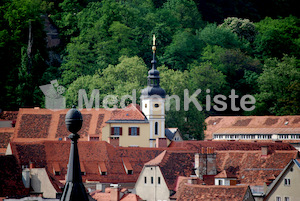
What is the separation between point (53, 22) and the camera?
338 ft

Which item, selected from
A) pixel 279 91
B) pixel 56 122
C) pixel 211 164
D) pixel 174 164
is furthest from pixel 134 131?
pixel 279 91

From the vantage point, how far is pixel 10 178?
58844mm

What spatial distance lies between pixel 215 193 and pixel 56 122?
33.2m

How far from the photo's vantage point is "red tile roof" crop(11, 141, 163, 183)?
218ft

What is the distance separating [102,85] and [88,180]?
910 inches

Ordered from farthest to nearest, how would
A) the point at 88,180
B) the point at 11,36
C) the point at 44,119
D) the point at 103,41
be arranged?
the point at 103,41 → the point at 11,36 → the point at 44,119 → the point at 88,180

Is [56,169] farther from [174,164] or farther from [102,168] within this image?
[174,164]

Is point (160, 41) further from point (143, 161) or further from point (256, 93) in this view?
point (143, 161)

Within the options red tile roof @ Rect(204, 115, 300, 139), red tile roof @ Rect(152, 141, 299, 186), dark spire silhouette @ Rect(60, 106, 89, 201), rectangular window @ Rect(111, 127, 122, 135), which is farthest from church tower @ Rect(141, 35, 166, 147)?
dark spire silhouette @ Rect(60, 106, 89, 201)

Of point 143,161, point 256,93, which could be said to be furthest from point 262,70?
point 143,161

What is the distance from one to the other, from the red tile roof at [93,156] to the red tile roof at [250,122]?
2887 cm

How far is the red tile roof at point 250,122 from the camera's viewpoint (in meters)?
96.9

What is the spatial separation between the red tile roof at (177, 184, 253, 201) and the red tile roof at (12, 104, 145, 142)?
27734mm

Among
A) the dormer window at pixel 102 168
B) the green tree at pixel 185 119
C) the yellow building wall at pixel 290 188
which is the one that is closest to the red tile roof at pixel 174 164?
the dormer window at pixel 102 168
